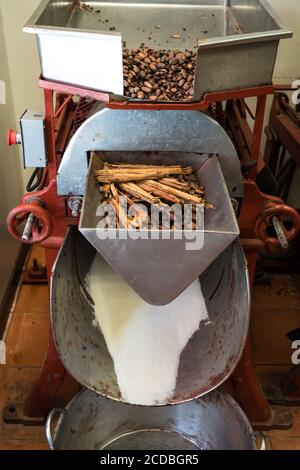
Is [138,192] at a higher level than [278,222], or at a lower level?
higher

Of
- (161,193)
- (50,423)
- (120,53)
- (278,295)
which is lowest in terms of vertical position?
(278,295)

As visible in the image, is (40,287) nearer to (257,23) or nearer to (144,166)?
(144,166)

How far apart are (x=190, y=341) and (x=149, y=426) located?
0.45m

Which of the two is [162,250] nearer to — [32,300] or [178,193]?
[178,193]

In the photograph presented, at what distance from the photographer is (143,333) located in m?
1.29

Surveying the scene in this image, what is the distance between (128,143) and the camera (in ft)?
4.01

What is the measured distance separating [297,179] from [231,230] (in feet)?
5.20

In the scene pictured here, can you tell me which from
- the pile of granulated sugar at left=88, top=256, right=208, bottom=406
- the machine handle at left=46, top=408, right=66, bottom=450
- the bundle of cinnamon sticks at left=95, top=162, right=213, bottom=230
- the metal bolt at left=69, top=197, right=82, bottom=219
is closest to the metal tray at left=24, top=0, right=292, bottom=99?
the bundle of cinnamon sticks at left=95, top=162, right=213, bottom=230

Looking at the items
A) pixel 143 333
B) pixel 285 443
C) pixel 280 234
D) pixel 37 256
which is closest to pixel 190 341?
pixel 143 333

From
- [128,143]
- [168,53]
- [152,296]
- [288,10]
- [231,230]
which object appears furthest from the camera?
[288,10]

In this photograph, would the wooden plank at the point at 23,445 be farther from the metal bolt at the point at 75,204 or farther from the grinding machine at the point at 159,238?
the metal bolt at the point at 75,204

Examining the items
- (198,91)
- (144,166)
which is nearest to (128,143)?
(144,166)

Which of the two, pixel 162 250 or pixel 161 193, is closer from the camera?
pixel 162 250

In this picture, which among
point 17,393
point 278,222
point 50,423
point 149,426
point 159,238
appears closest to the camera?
point 159,238
